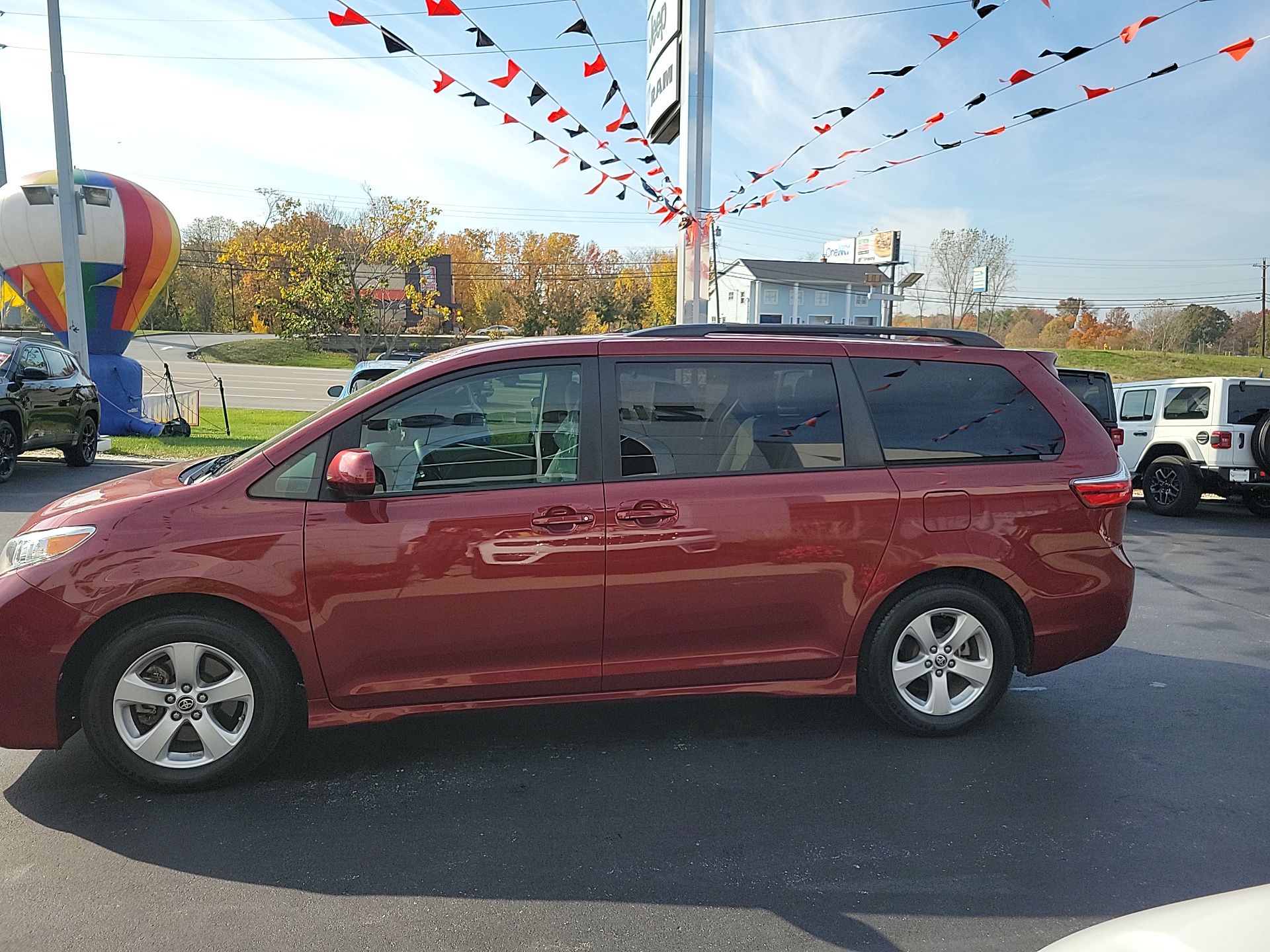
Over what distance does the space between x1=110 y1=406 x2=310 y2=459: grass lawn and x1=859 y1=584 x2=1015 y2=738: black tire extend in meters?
8.52

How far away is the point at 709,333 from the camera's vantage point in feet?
14.6

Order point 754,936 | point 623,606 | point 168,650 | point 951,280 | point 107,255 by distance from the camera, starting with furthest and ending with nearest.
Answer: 1. point 951,280
2. point 107,255
3. point 623,606
4. point 168,650
5. point 754,936

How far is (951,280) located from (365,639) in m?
69.7

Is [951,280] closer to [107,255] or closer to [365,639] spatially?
[107,255]

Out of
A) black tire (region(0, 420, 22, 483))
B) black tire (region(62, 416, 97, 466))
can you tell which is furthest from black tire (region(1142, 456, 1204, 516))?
black tire (region(62, 416, 97, 466))

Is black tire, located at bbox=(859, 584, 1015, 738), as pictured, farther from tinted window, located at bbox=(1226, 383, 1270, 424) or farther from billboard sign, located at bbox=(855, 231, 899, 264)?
billboard sign, located at bbox=(855, 231, 899, 264)

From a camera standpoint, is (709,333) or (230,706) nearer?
(230,706)

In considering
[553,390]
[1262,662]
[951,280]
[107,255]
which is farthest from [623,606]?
[951,280]

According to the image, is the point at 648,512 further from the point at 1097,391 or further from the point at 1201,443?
the point at 1201,443

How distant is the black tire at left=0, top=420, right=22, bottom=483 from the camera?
12273 mm

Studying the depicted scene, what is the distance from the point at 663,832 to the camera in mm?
3465

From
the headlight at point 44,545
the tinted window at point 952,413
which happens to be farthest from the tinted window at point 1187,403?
the headlight at point 44,545

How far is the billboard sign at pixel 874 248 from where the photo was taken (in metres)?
81.1

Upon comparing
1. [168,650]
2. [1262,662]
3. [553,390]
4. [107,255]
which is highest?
[107,255]
